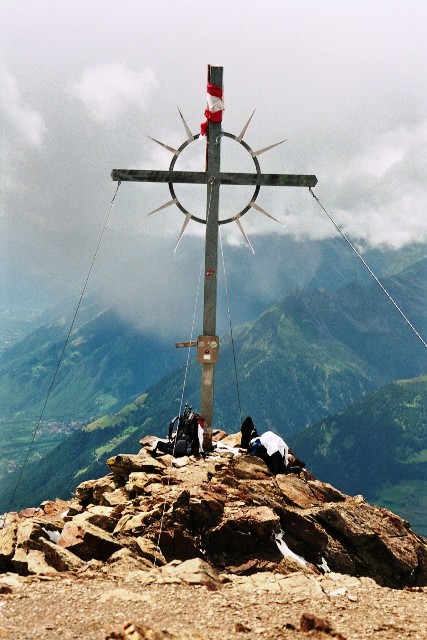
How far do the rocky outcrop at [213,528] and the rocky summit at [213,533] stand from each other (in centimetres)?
3

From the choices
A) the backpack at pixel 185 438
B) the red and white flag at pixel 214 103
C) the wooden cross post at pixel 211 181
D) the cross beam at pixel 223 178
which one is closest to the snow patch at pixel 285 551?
the backpack at pixel 185 438

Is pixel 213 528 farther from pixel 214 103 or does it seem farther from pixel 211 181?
pixel 214 103

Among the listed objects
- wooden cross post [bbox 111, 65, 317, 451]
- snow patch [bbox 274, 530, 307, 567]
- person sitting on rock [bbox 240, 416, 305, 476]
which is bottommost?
snow patch [bbox 274, 530, 307, 567]

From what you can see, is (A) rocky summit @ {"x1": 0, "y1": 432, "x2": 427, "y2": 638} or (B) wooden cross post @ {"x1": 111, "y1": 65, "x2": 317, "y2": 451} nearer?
(A) rocky summit @ {"x1": 0, "y1": 432, "x2": 427, "y2": 638}

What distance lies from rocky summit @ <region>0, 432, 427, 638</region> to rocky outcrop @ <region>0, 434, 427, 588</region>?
1.0 inches

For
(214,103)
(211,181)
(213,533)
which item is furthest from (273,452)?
(214,103)

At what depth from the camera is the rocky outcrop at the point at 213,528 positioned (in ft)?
32.8

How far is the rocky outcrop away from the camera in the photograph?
9992 mm

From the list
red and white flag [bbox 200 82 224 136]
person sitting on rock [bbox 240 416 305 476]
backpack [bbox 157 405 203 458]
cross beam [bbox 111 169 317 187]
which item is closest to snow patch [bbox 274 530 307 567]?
person sitting on rock [bbox 240 416 305 476]

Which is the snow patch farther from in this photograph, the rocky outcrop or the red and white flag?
the red and white flag

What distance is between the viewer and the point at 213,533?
1140cm

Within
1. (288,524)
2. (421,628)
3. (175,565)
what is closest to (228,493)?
(288,524)

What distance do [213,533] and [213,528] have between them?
0.13 meters

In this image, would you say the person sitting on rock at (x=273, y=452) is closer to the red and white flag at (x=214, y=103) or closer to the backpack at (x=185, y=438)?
the backpack at (x=185, y=438)
